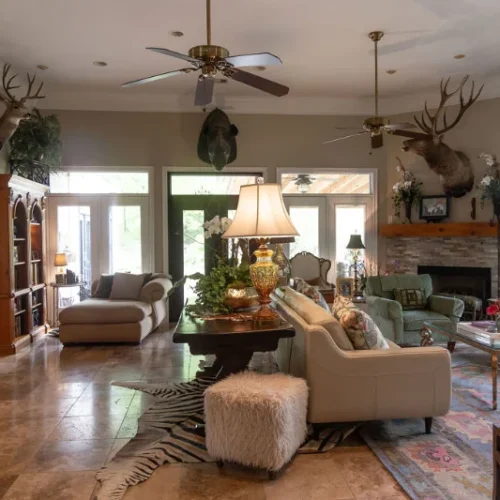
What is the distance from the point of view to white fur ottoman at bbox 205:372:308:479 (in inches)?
97.6

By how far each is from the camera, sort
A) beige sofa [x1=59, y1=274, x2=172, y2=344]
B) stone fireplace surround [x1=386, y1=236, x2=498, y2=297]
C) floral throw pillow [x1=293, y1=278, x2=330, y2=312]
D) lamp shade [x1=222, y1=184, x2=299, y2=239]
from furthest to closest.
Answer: stone fireplace surround [x1=386, y1=236, x2=498, y2=297] → beige sofa [x1=59, y1=274, x2=172, y2=344] → floral throw pillow [x1=293, y1=278, x2=330, y2=312] → lamp shade [x1=222, y1=184, x2=299, y2=239]

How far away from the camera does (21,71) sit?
6.02 m

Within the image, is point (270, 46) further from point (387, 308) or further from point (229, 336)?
point (229, 336)

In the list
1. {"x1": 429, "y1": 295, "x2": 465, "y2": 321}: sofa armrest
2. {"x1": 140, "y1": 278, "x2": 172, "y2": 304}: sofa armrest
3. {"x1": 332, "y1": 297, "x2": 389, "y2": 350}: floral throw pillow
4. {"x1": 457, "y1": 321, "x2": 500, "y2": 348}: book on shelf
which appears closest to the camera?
{"x1": 332, "y1": 297, "x2": 389, "y2": 350}: floral throw pillow

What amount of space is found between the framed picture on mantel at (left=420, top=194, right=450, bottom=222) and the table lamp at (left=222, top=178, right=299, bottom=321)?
4.89m

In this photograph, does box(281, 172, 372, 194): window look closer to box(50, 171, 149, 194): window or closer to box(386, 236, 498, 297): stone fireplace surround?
box(386, 236, 498, 297): stone fireplace surround

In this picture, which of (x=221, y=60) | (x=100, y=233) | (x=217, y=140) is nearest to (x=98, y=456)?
(x=221, y=60)

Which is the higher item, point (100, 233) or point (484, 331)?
point (100, 233)

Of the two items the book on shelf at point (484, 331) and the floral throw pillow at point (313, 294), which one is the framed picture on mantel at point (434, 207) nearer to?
the book on shelf at point (484, 331)

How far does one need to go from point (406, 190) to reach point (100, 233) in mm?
4744

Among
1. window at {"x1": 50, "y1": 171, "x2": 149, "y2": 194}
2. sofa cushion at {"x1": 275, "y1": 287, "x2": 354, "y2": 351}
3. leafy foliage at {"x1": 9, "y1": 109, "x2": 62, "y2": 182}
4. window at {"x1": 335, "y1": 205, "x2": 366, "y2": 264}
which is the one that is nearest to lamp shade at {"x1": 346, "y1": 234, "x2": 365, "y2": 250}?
window at {"x1": 335, "y1": 205, "x2": 366, "y2": 264}

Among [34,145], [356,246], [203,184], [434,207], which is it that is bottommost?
[356,246]

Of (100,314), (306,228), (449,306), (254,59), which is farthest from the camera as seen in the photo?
(306,228)

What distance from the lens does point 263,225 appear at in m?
2.81
